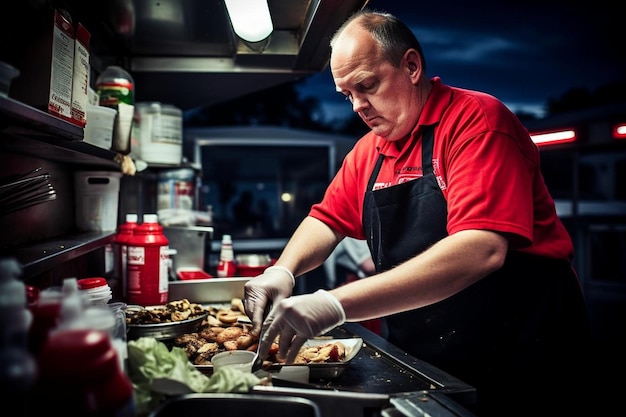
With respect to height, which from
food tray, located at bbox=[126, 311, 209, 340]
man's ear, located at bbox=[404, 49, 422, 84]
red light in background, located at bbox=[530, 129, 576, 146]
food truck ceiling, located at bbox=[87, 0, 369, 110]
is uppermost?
red light in background, located at bbox=[530, 129, 576, 146]

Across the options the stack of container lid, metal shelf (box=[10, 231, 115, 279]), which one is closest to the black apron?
the stack of container lid

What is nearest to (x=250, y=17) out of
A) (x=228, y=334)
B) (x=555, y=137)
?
(x=228, y=334)

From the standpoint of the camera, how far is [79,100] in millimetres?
1577

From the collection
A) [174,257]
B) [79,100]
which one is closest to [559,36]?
[174,257]

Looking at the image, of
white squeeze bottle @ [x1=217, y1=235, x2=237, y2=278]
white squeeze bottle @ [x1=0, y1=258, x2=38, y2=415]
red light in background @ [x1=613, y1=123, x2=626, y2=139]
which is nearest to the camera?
white squeeze bottle @ [x1=0, y1=258, x2=38, y2=415]

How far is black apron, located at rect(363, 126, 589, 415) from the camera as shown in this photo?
6.09 ft

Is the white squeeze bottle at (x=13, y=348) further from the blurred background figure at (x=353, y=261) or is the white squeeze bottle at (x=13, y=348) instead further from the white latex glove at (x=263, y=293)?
the blurred background figure at (x=353, y=261)

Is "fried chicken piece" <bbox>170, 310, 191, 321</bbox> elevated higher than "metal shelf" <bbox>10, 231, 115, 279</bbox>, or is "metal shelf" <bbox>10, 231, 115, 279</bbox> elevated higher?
"metal shelf" <bbox>10, 231, 115, 279</bbox>

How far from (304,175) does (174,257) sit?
568cm

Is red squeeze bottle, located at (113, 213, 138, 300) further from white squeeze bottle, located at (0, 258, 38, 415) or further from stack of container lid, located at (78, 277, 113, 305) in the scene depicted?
white squeeze bottle, located at (0, 258, 38, 415)

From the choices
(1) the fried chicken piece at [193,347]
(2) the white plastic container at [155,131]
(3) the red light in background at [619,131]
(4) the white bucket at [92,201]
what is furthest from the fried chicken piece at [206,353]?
(3) the red light in background at [619,131]

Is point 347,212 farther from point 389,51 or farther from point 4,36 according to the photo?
point 4,36

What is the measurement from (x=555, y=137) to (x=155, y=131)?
218 inches

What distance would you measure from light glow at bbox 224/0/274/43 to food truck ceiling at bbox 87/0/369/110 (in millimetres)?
130
